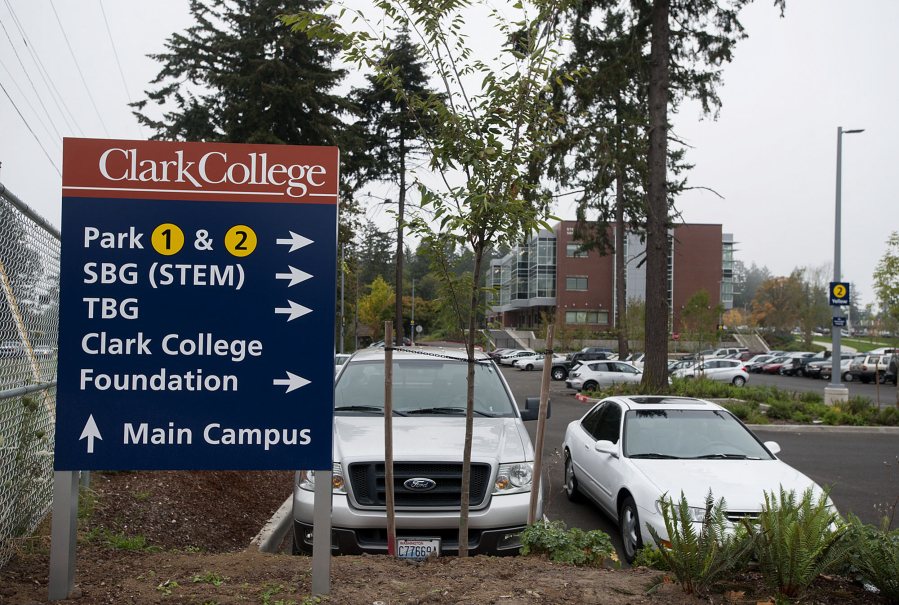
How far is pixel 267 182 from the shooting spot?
3.40 metres

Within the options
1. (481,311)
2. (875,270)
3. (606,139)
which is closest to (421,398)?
(481,311)

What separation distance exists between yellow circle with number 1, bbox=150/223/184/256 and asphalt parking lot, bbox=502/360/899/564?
3.67 m

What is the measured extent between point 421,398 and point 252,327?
9.62 ft

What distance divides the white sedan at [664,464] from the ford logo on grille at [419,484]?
1.72 metres

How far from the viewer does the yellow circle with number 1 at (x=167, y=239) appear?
334 cm

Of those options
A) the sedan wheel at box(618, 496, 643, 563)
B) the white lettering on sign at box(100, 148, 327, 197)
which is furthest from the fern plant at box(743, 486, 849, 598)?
the white lettering on sign at box(100, 148, 327, 197)

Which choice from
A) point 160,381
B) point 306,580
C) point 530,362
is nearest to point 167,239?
point 160,381

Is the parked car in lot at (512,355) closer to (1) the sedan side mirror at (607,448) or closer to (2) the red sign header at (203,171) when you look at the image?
(1) the sedan side mirror at (607,448)

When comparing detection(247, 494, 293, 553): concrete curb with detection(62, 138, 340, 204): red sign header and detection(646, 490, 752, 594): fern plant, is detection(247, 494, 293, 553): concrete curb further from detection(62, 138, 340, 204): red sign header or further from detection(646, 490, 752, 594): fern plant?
detection(646, 490, 752, 594): fern plant

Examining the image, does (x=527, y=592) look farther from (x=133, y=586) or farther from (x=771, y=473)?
(x=771, y=473)

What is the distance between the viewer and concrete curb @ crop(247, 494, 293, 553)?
5.39 meters

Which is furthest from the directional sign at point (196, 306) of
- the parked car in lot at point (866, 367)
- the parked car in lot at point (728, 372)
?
the parked car in lot at point (866, 367)

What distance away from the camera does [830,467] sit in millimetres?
10570

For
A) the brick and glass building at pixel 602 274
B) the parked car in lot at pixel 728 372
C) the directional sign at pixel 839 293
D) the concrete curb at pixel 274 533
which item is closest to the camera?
the concrete curb at pixel 274 533
